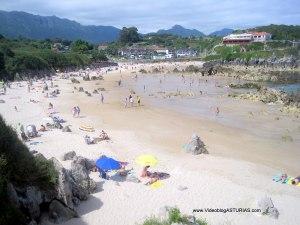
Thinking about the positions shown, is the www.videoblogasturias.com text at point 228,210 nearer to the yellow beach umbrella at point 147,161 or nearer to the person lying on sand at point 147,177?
the person lying on sand at point 147,177

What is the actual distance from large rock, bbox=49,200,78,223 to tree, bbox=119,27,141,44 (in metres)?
179

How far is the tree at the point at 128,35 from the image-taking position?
191 metres

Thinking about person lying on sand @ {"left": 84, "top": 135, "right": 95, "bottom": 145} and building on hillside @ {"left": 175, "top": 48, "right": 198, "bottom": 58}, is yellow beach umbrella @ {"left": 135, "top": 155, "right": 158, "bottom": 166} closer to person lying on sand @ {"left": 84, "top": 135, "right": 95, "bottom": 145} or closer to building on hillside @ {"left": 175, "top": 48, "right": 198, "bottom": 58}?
person lying on sand @ {"left": 84, "top": 135, "right": 95, "bottom": 145}

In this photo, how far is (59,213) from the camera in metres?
13.4

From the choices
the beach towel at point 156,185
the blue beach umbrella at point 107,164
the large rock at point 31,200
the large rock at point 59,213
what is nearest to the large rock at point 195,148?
the blue beach umbrella at point 107,164

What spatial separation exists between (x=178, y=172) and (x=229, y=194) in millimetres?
3125

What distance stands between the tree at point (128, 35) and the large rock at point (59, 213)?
588ft

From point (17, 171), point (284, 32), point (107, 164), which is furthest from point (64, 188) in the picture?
point (284, 32)

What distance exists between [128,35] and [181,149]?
17274cm

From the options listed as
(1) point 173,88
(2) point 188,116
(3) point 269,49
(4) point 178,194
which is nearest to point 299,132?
(2) point 188,116

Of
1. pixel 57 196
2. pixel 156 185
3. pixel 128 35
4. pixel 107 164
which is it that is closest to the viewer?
pixel 57 196

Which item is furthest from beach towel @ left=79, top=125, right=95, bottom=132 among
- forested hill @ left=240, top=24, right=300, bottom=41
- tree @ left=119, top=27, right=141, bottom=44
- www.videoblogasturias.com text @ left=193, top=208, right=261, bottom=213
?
tree @ left=119, top=27, right=141, bottom=44

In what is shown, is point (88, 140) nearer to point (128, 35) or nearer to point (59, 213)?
point (59, 213)

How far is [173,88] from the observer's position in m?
56.4
